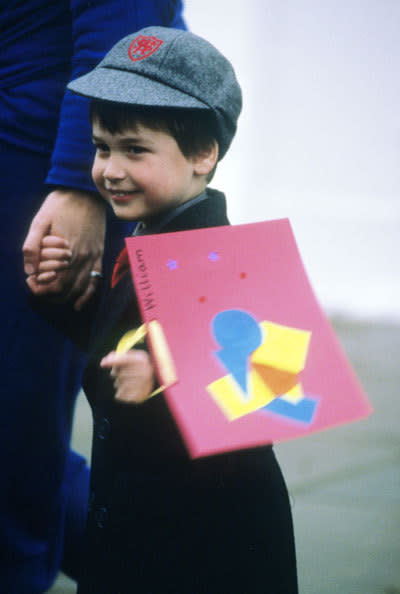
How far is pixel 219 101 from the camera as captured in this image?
933 millimetres

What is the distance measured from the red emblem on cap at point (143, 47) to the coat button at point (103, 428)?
534 mm

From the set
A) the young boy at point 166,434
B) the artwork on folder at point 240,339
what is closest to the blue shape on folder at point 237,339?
the artwork on folder at point 240,339

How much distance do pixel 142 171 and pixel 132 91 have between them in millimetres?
111

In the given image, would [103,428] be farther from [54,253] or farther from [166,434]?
[54,253]

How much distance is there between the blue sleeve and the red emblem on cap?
5.3 inches

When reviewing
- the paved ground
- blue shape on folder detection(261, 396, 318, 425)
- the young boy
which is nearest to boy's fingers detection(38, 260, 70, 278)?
the young boy

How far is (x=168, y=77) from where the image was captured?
0.92 m

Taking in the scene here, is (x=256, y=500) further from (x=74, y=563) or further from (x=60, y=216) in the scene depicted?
(x=74, y=563)

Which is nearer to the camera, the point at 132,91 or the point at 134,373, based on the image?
the point at 134,373

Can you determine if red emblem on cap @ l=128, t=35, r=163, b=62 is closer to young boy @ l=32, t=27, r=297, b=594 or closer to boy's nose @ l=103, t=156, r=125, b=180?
young boy @ l=32, t=27, r=297, b=594

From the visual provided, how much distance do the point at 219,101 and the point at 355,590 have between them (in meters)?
1.30

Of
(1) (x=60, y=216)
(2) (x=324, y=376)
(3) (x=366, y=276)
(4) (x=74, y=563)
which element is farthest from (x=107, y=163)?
(3) (x=366, y=276)

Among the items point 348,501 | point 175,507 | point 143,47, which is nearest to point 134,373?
point 175,507

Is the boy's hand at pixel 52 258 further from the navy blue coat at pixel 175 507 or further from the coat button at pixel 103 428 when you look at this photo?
the coat button at pixel 103 428
